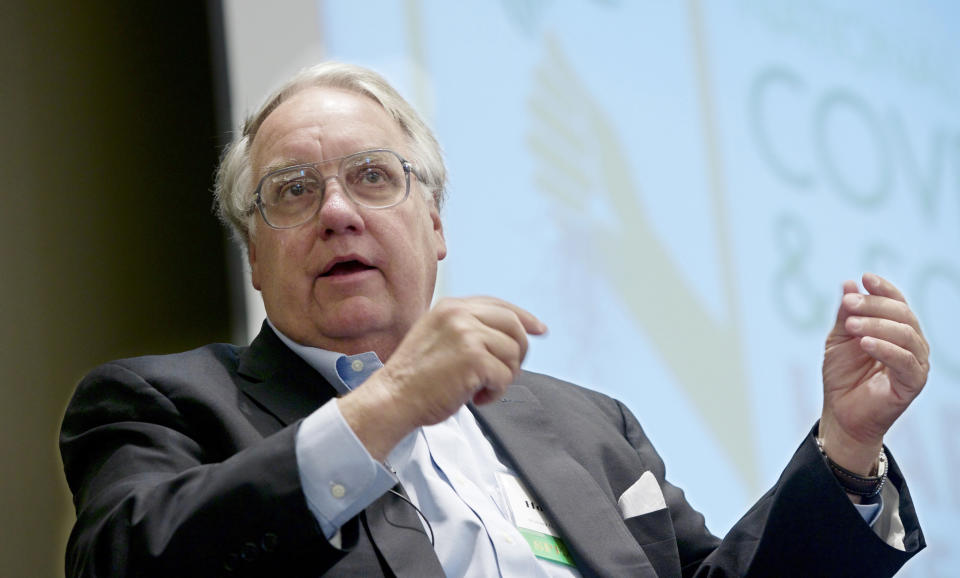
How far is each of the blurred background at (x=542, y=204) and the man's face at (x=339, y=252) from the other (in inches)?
21.6

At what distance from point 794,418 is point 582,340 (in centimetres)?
87

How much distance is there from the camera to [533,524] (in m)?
1.92

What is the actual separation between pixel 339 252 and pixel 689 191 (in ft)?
5.48

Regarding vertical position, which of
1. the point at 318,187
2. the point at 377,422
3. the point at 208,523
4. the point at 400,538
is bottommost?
the point at 400,538

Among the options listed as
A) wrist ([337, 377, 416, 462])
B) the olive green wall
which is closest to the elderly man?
wrist ([337, 377, 416, 462])

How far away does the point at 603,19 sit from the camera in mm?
3348

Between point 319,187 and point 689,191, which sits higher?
point 319,187

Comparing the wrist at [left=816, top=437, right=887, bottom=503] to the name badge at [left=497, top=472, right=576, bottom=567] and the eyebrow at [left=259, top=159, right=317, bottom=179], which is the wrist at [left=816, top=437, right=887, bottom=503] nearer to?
the name badge at [left=497, top=472, right=576, bottom=567]

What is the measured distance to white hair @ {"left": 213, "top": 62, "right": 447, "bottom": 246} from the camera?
2258 millimetres

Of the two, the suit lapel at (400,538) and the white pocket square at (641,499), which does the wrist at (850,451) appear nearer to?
the white pocket square at (641,499)

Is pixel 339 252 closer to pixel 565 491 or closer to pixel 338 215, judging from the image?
pixel 338 215

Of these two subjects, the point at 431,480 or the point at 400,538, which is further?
the point at 431,480

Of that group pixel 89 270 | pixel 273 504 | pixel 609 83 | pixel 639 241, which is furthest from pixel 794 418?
pixel 273 504

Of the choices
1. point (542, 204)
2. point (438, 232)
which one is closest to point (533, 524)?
point (438, 232)
